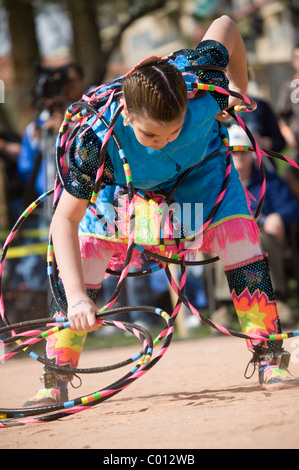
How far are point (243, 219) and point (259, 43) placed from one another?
77.3ft

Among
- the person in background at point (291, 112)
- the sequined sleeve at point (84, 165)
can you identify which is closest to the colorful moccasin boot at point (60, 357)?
the sequined sleeve at point (84, 165)

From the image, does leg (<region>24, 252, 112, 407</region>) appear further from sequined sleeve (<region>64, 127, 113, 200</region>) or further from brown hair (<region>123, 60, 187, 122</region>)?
brown hair (<region>123, 60, 187, 122</region>)

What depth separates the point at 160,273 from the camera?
6.39m

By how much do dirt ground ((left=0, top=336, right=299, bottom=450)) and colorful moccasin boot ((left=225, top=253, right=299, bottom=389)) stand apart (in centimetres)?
12

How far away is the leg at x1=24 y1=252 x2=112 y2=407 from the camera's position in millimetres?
3223

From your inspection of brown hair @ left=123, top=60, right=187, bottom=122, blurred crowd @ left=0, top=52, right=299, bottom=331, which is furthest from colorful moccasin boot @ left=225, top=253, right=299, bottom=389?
blurred crowd @ left=0, top=52, right=299, bottom=331

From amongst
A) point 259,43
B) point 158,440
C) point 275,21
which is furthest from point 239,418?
point 259,43

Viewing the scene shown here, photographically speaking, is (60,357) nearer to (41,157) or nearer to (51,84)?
(41,157)

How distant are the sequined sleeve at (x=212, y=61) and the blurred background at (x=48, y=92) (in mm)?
2869

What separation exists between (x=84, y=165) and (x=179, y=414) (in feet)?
3.64

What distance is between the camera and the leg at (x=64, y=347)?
3.22m

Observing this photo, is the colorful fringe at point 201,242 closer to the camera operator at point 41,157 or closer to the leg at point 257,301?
the leg at point 257,301

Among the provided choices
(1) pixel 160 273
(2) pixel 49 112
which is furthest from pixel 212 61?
(1) pixel 160 273

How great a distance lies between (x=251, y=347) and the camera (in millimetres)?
3209
